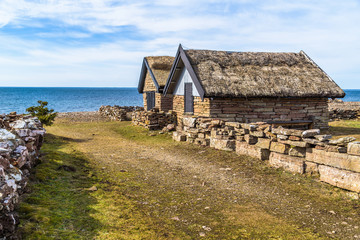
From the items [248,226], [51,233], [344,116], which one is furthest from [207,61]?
[344,116]

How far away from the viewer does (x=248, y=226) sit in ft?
17.4

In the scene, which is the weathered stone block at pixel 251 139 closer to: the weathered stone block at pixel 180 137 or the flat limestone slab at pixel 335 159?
the flat limestone slab at pixel 335 159

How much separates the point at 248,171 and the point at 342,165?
2.70 metres

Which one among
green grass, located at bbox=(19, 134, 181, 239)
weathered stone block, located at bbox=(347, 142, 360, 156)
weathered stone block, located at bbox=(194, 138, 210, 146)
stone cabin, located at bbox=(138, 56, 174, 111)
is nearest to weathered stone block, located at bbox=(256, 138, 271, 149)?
weathered stone block, located at bbox=(347, 142, 360, 156)

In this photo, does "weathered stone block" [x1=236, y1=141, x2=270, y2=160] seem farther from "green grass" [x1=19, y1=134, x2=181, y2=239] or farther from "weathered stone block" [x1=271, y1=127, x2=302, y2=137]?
"green grass" [x1=19, y1=134, x2=181, y2=239]

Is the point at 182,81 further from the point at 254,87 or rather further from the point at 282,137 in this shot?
the point at 282,137

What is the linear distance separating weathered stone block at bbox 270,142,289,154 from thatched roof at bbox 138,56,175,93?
13835mm

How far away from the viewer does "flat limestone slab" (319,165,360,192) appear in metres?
6.60

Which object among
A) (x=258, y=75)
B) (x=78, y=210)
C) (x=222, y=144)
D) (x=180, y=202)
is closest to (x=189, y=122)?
(x=222, y=144)

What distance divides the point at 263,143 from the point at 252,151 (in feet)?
2.01

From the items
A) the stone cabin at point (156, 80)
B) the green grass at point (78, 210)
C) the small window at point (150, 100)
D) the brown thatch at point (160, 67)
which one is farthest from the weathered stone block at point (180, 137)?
the small window at point (150, 100)

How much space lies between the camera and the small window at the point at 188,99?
56.3 feet

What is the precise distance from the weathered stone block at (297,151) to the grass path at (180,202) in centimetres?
63

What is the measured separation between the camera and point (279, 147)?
346 inches
